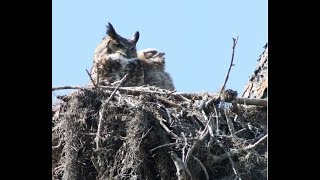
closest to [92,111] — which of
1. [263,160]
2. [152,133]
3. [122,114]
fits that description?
[122,114]

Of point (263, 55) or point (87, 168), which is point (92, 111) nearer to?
point (87, 168)

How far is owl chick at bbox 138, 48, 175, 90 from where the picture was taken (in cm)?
370

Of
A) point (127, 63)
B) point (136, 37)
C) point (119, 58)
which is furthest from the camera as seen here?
point (136, 37)

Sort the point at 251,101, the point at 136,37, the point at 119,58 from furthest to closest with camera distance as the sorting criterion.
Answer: the point at 136,37 → the point at 119,58 → the point at 251,101

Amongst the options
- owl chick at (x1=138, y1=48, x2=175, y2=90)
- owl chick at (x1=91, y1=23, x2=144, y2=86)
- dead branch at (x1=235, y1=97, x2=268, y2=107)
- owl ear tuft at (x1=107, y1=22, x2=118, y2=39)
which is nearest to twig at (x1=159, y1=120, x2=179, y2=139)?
dead branch at (x1=235, y1=97, x2=268, y2=107)

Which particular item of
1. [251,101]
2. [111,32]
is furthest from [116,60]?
[251,101]

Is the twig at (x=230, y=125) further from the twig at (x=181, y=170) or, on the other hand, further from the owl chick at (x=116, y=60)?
the owl chick at (x=116, y=60)

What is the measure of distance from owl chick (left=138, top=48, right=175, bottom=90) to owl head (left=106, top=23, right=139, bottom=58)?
0.26 ft

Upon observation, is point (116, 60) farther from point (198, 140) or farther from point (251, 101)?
point (198, 140)

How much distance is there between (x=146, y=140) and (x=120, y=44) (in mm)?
1725

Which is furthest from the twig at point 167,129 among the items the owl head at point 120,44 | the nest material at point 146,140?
the owl head at point 120,44

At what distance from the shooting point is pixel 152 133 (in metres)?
2.44

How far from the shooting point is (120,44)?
409 cm
